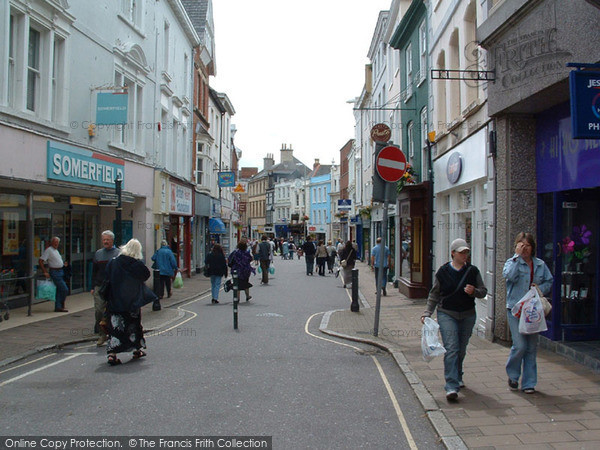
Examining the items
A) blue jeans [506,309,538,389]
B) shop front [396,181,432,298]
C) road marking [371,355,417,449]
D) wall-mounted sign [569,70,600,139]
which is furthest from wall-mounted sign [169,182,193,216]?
wall-mounted sign [569,70,600,139]

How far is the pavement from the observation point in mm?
4734

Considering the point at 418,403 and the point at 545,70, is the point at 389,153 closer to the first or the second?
the point at 545,70

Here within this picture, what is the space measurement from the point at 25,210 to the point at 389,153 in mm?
8706

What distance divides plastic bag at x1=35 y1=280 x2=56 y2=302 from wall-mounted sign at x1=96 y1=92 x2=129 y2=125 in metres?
4.30

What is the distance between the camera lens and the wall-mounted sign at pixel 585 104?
485cm

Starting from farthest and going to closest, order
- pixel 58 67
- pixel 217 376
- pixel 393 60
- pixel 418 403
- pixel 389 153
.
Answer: pixel 393 60, pixel 58 67, pixel 389 153, pixel 217 376, pixel 418 403

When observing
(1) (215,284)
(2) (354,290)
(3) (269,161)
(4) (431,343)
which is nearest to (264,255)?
(1) (215,284)

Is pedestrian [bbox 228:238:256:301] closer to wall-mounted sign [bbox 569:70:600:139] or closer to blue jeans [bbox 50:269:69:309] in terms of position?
blue jeans [bbox 50:269:69:309]

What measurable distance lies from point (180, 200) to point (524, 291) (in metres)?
18.8

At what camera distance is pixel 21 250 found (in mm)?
12711

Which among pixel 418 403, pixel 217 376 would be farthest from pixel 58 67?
pixel 418 403

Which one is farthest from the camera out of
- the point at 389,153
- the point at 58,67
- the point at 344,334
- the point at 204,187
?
the point at 204,187

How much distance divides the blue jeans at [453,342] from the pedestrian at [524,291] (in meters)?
0.56

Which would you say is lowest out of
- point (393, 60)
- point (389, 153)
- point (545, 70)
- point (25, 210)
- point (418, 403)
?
point (418, 403)
